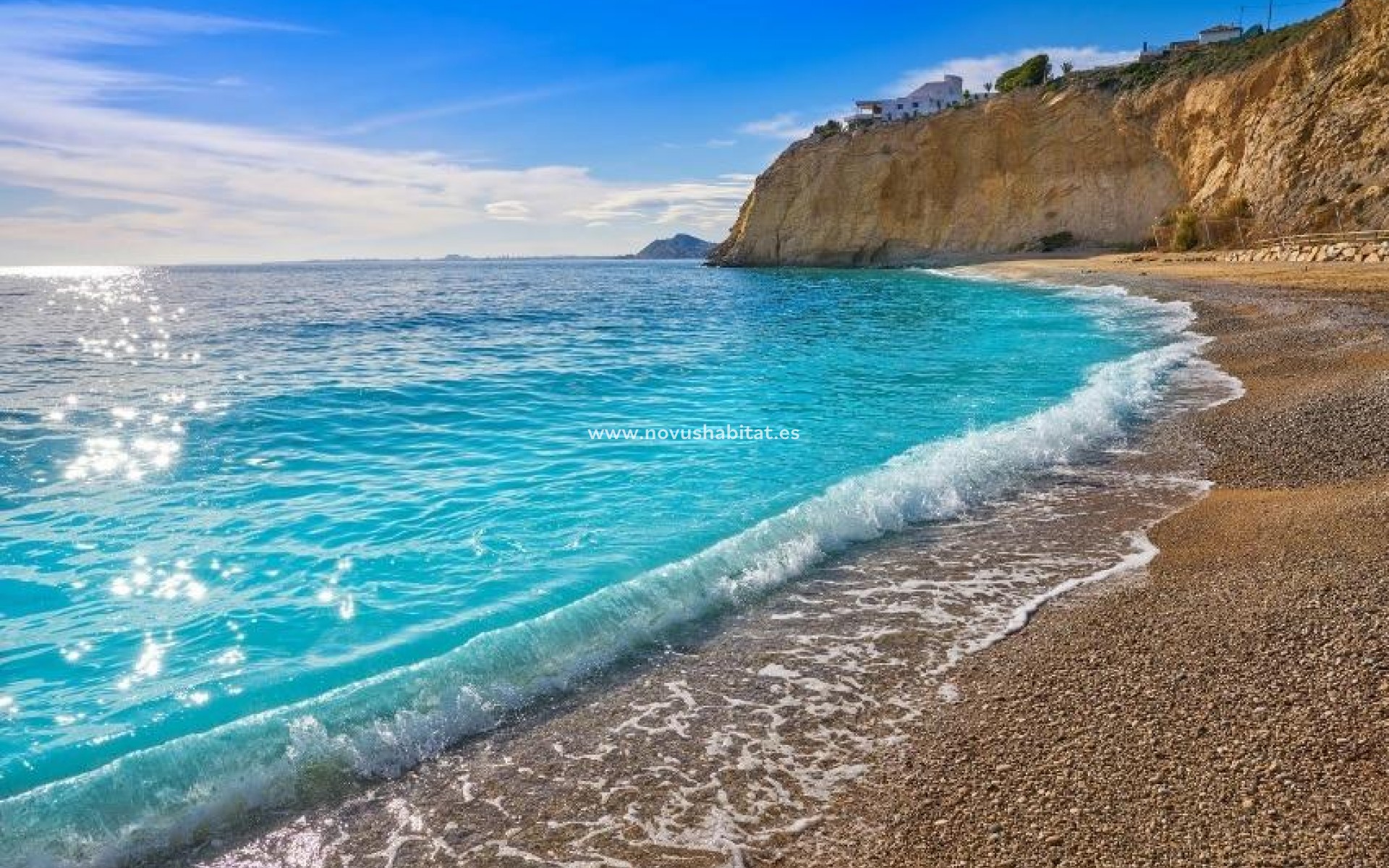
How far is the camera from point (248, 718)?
4707mm

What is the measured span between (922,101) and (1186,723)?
11437 cm

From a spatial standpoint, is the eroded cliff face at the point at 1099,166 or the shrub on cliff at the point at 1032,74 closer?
the eroded cliff face at the point at 1099,166

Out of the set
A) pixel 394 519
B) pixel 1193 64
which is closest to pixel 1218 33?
pixel 1193 64

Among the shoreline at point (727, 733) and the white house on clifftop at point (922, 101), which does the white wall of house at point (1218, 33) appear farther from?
the shoreline at point (727, 733)

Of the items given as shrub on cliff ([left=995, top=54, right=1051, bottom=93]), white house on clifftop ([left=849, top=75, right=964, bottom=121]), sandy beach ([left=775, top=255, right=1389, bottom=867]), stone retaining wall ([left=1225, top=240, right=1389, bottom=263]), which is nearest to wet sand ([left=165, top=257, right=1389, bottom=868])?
sandy beach ([left=775, top=255, right=1389, bottom=867])

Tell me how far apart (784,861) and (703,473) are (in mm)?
6622

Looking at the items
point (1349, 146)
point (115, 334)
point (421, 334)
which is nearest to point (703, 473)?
point (421, 334)

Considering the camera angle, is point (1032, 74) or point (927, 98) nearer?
point (1032, 74)

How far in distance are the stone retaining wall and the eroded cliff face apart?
167 cm

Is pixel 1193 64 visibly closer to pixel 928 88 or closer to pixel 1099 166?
pixel 1099 166

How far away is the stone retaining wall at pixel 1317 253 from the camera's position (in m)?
27.1

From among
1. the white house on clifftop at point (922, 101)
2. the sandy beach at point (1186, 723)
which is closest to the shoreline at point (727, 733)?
the sandy beach at point (1186, 723)

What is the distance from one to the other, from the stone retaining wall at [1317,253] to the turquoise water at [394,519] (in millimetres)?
12408

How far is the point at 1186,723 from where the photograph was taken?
3822 mm
